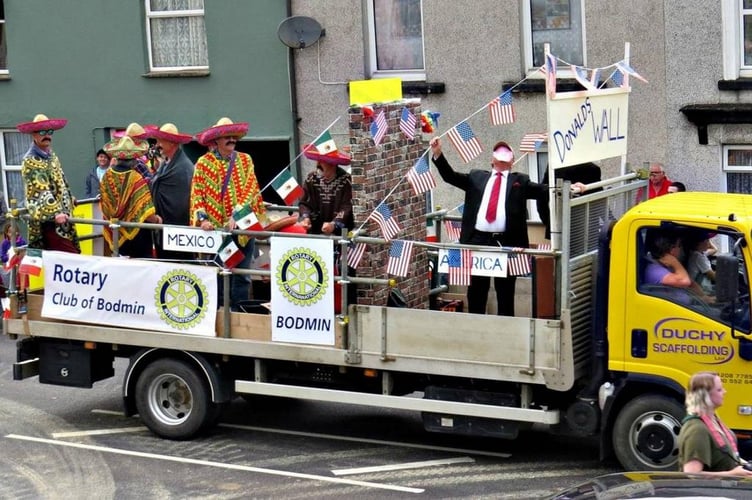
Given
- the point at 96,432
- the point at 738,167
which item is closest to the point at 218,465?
the point at 96,432

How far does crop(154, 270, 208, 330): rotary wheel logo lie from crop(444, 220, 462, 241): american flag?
2316mm

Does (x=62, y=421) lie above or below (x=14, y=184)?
below

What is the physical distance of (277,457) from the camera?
11141mm

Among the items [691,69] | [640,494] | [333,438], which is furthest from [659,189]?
[640,494]

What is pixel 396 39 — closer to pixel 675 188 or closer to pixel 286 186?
pixel 675 188

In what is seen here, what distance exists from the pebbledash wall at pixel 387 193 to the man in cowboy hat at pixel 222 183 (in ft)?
4.00

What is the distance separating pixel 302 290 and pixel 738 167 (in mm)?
7647

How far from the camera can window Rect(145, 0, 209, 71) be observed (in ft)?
65.4

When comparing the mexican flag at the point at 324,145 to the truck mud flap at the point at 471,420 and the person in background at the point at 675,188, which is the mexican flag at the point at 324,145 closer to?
the truck mud flap at the point at 471,420

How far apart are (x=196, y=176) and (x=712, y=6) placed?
7356 millimetres

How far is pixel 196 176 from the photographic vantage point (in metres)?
11.9


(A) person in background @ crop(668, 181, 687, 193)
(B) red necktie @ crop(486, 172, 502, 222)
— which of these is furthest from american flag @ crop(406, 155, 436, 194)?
(A) person in background @ crop(668, 181, 687, 193)

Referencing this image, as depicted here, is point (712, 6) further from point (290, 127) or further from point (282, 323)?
point (282, 323)

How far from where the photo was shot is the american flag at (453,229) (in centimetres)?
1211
